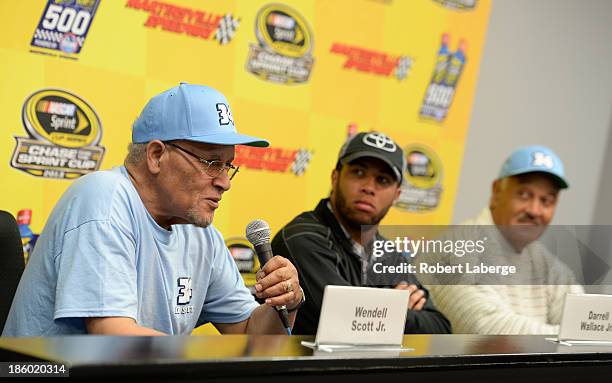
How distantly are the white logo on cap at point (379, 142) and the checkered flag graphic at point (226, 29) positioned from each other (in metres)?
0.70

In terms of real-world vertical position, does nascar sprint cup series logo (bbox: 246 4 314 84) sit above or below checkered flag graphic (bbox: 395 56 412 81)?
below

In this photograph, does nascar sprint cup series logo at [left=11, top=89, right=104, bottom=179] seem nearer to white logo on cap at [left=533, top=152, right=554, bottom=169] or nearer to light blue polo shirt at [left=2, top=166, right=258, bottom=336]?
light blue polo shirt at [left=2, top=166, right=258, bottom=336]

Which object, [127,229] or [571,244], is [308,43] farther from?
[127,229]

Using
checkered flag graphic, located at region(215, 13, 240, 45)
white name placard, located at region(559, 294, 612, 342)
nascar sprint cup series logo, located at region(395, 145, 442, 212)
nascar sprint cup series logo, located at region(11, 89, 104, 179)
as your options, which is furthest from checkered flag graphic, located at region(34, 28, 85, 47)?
white name placard, located at region(559, 294, 612, 342)

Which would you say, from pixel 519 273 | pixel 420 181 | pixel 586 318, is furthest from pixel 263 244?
pixel 420 181

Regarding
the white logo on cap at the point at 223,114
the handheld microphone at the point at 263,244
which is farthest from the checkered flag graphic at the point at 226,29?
the handheld microphone at the point at 263,244

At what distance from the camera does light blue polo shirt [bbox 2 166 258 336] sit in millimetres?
1534

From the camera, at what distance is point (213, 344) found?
1.30 m

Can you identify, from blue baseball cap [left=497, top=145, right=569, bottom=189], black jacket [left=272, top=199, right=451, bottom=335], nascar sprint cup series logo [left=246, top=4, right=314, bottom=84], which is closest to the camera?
black jacket [left=272, top=199, right=451, bottom=335]

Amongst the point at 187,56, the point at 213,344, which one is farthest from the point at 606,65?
the point at 213,344

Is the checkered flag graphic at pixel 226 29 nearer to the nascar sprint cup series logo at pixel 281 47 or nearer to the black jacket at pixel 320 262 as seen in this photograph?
the nascar sprint cup series logo at pixel 281 47

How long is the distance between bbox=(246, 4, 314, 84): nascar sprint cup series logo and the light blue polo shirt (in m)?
1.39

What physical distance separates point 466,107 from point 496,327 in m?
1.66

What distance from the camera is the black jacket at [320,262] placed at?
237 cm
